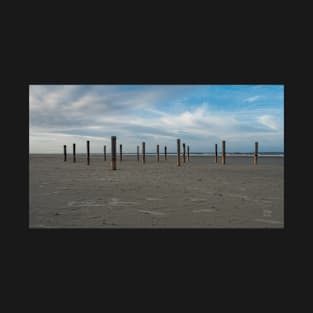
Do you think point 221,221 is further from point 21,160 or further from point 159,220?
point 21,160

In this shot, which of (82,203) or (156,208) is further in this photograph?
(82,203)

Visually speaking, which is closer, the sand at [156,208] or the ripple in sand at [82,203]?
the sand at [156,208]

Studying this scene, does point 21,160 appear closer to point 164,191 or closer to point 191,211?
point 191,211

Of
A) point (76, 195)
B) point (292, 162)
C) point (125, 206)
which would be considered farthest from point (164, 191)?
point (292, 162)

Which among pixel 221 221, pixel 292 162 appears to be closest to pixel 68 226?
pixel 221 221

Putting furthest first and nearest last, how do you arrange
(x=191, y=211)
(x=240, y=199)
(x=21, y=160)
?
(x=240, y=199) → (x=191, y=211) → (x=21, y=160)

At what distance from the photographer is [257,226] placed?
407 cm

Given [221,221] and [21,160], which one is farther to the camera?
[221,221]

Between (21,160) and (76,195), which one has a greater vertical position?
(21,160)

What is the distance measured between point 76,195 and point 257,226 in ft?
16.0

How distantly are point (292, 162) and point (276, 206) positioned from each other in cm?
205

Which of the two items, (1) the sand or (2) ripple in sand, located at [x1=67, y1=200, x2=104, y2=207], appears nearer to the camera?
(1) the sand

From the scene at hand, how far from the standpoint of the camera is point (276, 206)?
541 centimetres

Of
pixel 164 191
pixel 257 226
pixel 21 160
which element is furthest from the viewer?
pixel 164 191
